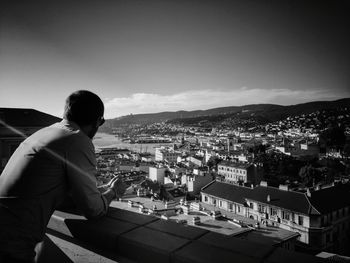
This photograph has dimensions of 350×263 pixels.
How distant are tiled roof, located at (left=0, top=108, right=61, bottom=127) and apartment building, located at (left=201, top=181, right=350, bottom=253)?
20.2 m

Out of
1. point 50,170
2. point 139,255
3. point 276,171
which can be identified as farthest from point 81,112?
Answer: point 276,171

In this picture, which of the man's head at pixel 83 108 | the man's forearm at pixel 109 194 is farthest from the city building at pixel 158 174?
the man's head at pixel 83 108

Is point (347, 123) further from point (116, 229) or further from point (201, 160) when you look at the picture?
point (116, 229)

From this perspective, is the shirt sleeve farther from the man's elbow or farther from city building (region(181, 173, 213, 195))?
city building (region(181, 173, 213, 195))

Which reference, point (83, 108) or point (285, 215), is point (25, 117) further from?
point (285, 215)

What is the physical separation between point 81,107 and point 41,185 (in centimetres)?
55

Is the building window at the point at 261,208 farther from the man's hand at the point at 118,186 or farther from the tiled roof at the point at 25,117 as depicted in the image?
the man's hand at the point at 118,186

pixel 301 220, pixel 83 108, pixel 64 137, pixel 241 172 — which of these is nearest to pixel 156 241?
pixel 64 137

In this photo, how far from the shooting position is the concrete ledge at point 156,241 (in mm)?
1289

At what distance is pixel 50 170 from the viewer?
1501 millimetres

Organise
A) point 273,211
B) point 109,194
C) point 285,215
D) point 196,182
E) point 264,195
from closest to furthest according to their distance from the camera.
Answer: point 109,194 → point 285,215 → point 273,211 → point 264,195 → point 196,182

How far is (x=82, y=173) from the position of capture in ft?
5.01

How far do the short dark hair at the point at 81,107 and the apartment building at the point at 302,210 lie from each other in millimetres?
23829

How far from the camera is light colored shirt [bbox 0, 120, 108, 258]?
1422mm
